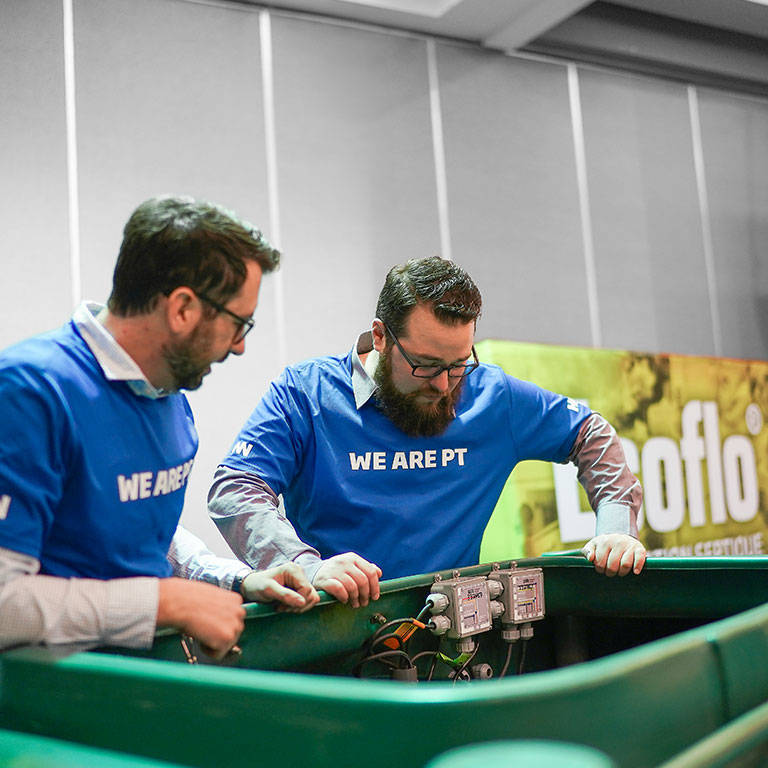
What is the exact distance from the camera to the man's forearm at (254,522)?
183 centimetres

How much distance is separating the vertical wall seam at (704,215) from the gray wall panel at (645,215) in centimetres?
4

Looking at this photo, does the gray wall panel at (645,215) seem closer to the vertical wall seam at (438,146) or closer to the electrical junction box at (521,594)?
the vertical wall seam at (438,146)

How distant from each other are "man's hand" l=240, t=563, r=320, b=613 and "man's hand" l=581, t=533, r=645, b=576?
0.66m

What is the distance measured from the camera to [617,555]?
181cm

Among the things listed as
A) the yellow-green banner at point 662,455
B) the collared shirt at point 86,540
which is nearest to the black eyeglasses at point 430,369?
the collared shirt at point 86,540

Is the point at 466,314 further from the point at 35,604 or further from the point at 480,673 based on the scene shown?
the point at 35,604

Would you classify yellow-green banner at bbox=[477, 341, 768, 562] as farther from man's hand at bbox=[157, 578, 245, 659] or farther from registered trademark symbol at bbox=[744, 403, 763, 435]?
man's hand at bbox=[157, 578, 245, 659]

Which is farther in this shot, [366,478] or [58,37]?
[58,37]

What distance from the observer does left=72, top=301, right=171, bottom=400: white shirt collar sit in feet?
4.44

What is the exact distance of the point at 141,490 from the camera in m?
1.37

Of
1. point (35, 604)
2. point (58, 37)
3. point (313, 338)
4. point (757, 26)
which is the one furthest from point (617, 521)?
point (757, 26)

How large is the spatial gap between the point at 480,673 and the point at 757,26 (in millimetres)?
5470

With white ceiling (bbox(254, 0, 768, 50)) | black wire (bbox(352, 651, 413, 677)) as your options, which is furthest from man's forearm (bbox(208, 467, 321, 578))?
white ceiling (bbox(254, 0, 768, 50))

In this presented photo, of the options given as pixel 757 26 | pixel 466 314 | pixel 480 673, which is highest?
pixel 757 26
